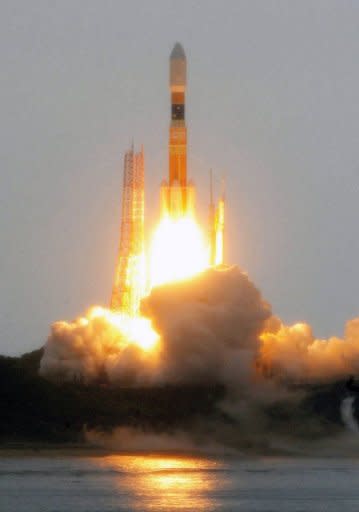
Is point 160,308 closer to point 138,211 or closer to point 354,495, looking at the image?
point 138,211

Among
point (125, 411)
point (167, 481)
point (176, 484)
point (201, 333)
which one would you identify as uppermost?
point (201, 333)

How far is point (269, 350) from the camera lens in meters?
199

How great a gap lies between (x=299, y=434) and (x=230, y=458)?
18.2 feet

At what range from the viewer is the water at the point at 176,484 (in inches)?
6427

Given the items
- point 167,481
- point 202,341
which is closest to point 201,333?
point 202,341

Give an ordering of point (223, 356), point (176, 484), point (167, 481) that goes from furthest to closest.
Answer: point (223, 356), point (167, 481), point (176, 484)

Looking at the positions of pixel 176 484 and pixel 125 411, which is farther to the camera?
pixel 125 411

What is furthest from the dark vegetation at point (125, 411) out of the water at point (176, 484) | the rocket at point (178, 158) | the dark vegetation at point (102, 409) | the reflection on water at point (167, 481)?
the rocket at point (178, 158)

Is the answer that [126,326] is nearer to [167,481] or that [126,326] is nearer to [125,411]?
[125,411]

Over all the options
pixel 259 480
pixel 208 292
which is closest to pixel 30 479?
pixel 259 480

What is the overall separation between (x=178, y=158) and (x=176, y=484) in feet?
88.5

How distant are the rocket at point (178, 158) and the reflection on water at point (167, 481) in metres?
14.0

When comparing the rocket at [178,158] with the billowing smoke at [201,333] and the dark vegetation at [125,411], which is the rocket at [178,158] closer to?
the billowing smoke at [201,333]

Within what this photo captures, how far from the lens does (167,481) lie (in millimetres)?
176250
